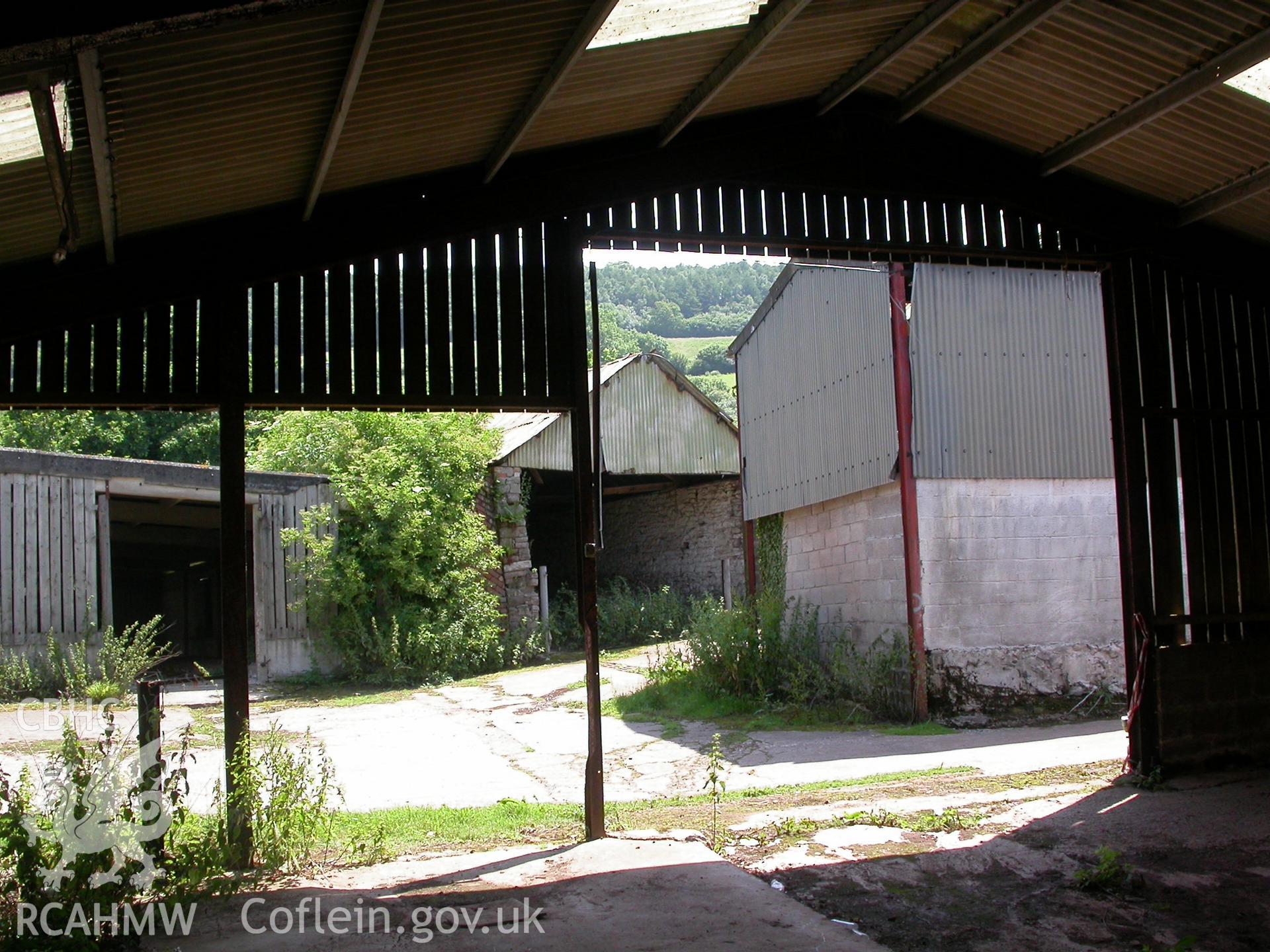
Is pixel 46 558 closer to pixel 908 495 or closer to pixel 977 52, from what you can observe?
pixel 908 495

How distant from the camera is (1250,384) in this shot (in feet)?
23.9

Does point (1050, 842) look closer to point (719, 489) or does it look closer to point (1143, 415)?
point (1143, 415)

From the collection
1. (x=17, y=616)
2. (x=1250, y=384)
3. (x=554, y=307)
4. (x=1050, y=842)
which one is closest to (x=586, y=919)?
(x=1050, y=842)

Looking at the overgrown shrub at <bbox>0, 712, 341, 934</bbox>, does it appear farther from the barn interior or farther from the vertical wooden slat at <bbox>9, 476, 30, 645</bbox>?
the vertical wooden slat at <bbox>9, 476, 30, 645</bbox>

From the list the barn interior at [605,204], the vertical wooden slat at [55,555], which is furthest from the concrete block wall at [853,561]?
the vertical wooden slat at [55,555]

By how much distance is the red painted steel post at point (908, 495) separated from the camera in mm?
10094

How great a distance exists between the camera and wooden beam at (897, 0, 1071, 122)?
4.74 metres

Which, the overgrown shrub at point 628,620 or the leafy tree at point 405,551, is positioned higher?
the leafy tree at point 405,551

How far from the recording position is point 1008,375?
A: 10719 mm

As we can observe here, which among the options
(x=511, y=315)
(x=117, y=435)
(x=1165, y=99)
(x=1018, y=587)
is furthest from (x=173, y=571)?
(x=1165, y=99)

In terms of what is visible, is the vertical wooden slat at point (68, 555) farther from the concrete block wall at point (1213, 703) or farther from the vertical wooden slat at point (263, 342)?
the concrete block wall at point (1213, 703)

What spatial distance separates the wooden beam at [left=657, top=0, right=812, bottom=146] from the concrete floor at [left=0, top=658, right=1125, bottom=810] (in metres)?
4.48

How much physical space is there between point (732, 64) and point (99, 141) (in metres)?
2.78

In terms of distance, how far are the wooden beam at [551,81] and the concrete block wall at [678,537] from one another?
13601 millimetres
